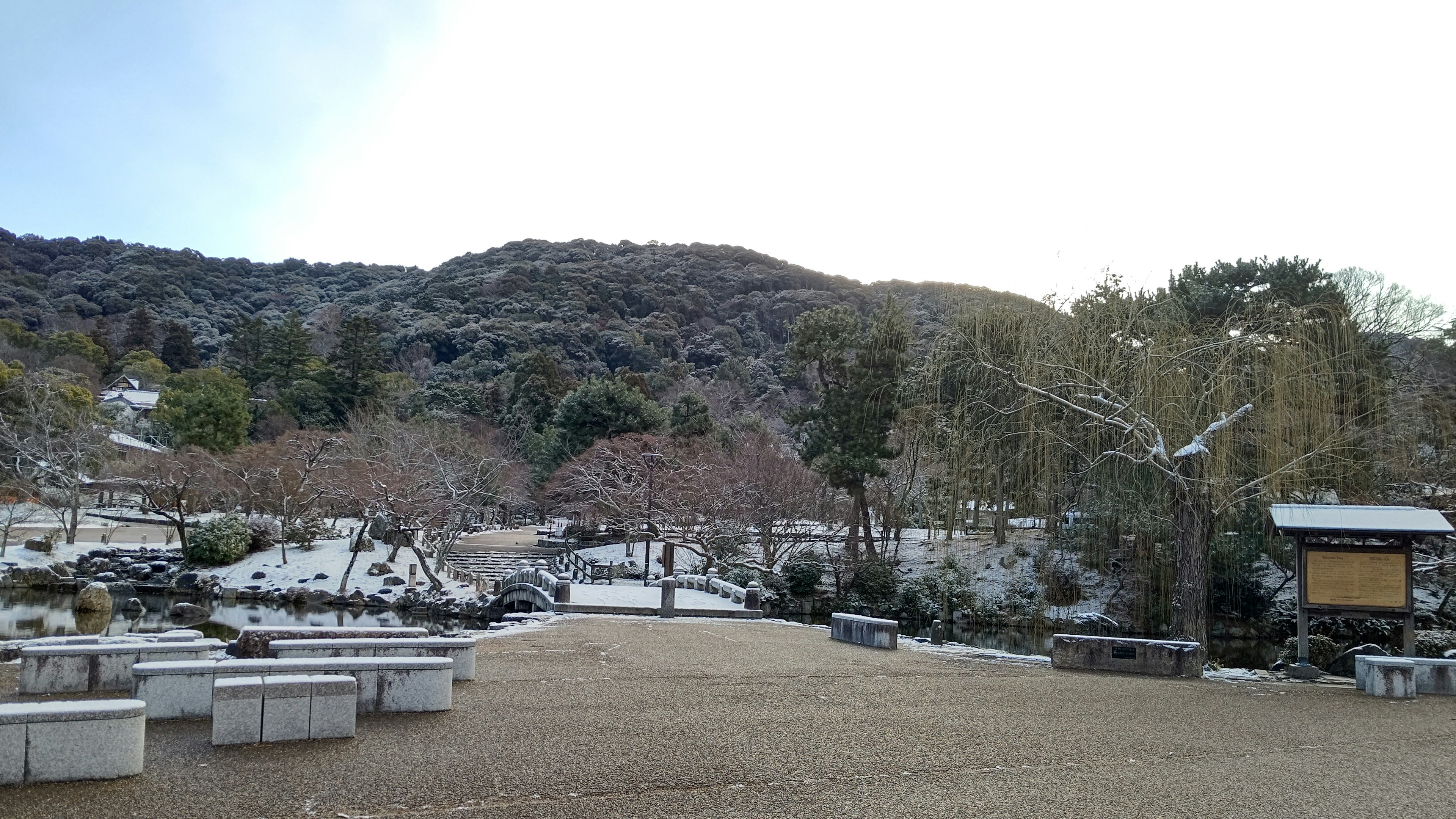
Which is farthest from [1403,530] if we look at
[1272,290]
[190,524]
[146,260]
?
[146,260]

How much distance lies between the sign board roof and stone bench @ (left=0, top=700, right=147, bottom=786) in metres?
10.3

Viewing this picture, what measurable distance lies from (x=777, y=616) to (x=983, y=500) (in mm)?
11286

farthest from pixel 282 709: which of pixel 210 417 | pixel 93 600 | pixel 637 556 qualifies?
pixel 210 417

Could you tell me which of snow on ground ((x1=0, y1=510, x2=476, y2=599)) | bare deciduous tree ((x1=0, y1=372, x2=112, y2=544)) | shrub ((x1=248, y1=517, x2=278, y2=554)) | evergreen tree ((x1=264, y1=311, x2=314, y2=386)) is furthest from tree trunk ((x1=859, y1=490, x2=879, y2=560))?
evergreen tree ((x1=264, y1=311, x2=314, y2=386))

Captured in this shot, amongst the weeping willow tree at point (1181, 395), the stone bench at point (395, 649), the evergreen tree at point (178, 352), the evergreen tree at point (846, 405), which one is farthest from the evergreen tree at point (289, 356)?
the weeping willow tree at point (1181, 395)

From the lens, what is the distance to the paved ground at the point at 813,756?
428cm

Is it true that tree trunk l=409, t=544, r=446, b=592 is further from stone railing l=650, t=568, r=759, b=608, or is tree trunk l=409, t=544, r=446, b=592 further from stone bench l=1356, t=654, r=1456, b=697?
stone bench l=1356, t=654, r=1456, b=697

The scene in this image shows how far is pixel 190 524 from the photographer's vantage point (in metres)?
28.5

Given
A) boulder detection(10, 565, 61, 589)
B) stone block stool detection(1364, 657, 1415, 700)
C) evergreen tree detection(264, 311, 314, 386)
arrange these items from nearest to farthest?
1. stone block stool detection(1364, 657, 1415, 700)
2. boulder detection(10, 565, 61, 589)
3. evergreen tree detection(264, 311, 314, 386)

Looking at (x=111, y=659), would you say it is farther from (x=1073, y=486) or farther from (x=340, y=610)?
(x=340, y=610)

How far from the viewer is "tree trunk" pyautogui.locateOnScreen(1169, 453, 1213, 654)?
31.8 ft

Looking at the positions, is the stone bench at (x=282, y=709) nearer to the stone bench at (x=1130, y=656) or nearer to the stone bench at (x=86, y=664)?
the stone bench at (x=86, y=664)

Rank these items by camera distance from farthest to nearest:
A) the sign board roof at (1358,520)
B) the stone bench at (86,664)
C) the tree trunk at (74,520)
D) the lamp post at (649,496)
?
the tree trunk at (74,520), the lamp post at (649,496), the sign board roof at (1358,520), the stone bench at (86,664)

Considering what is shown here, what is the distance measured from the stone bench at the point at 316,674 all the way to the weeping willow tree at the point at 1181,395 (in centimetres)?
696
